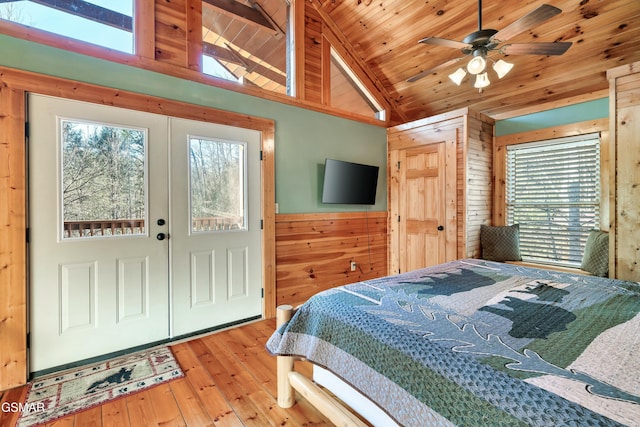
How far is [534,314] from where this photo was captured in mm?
1344

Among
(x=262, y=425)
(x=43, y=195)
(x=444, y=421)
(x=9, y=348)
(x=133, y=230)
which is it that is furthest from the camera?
(x=133, y=230)

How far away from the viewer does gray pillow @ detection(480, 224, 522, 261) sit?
3.45 metres

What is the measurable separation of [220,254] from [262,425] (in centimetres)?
162

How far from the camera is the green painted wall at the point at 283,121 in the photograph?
215 cm

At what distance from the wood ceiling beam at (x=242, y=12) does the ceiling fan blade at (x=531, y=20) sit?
2529mm

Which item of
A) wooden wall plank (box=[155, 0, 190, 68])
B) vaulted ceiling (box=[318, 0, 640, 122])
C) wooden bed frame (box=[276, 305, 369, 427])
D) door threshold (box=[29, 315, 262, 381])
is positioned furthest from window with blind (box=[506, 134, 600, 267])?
wooden wall plank (box=[155, 0, 190, 68])

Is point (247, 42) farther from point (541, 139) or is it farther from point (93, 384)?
point (541, 139)

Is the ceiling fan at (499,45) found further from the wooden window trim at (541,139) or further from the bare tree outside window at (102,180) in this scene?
the bare tree outside window at (102,180)

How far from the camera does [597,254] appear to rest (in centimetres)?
288

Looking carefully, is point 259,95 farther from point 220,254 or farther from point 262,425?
point 262,425

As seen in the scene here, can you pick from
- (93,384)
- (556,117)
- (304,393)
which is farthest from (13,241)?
(556,117)

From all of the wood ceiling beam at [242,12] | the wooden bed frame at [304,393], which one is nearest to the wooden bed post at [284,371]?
the wooden bed frame at [304,393]

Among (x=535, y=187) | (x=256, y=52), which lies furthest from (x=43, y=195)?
(x=535, y=187)

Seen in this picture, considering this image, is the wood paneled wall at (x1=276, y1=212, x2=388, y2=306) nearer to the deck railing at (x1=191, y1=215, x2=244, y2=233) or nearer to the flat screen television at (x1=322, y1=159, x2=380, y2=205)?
the flat screen television at (x1=322, y1=159, x2=380, y2=205)
